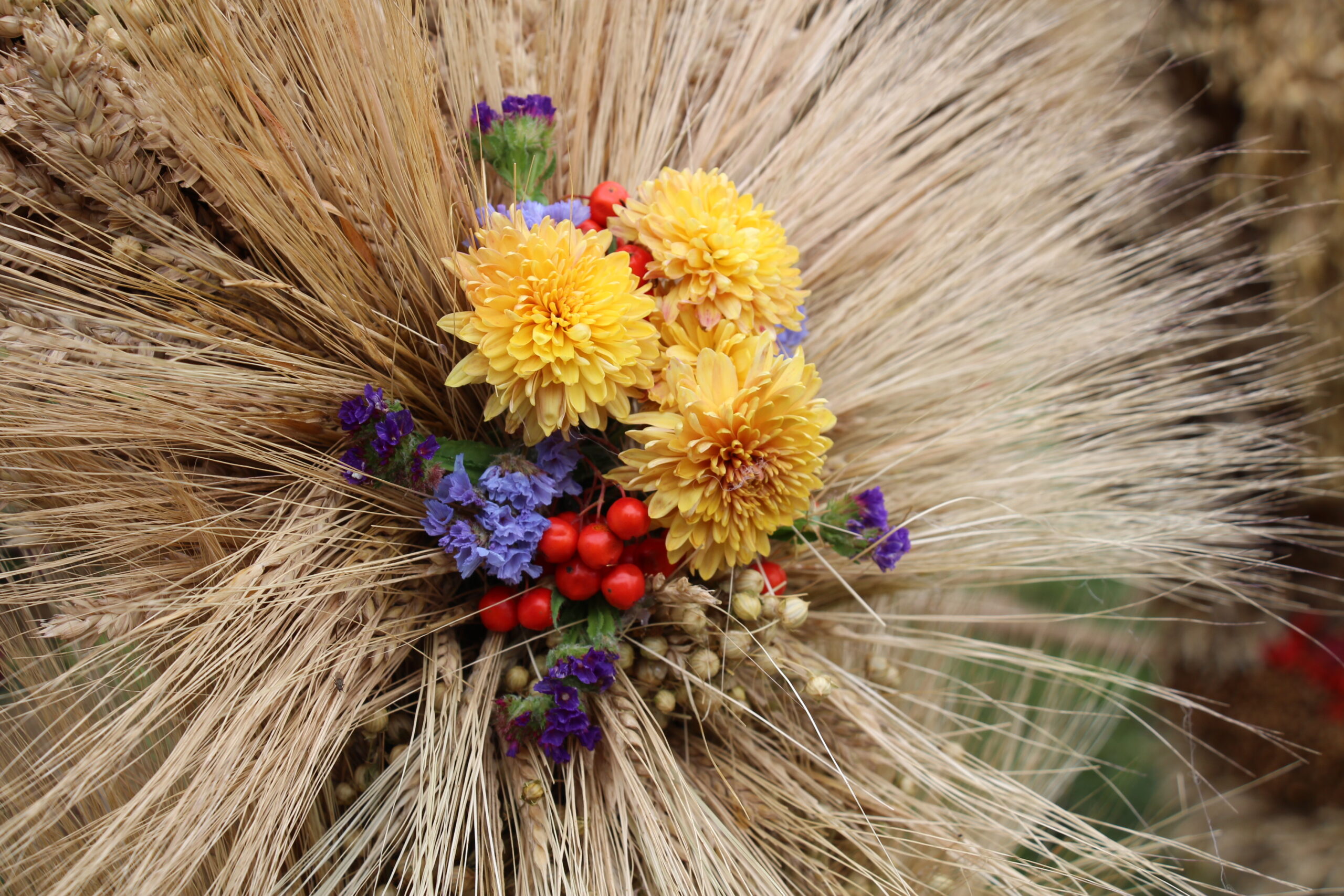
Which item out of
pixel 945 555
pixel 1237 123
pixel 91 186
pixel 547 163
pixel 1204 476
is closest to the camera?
pixel 91 186

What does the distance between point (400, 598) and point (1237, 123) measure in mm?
1317

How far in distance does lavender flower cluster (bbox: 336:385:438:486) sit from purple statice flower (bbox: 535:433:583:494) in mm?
61

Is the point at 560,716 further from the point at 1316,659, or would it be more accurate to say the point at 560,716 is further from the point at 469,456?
the point at 1316,659

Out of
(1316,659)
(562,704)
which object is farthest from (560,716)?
(1316,659)

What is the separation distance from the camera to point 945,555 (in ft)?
2.13

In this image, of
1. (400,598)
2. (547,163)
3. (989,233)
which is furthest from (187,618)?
(989,233)

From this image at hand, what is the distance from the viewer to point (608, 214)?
1.74ft

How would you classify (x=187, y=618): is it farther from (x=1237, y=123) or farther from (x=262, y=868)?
(x=1237, y=123)

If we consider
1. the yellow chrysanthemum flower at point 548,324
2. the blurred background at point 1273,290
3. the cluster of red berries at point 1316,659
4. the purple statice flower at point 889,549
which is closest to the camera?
the yellow chrysanthemum flower at point 548,324

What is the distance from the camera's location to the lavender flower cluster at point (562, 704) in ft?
1.49

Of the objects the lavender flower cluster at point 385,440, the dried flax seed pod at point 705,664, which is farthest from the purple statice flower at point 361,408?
the dried flax seed pod at point 705,664

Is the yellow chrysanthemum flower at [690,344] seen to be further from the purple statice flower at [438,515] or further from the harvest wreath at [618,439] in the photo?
the purple statice flower at [438,515]

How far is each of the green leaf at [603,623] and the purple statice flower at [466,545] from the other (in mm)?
75

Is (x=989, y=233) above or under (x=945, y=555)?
above
